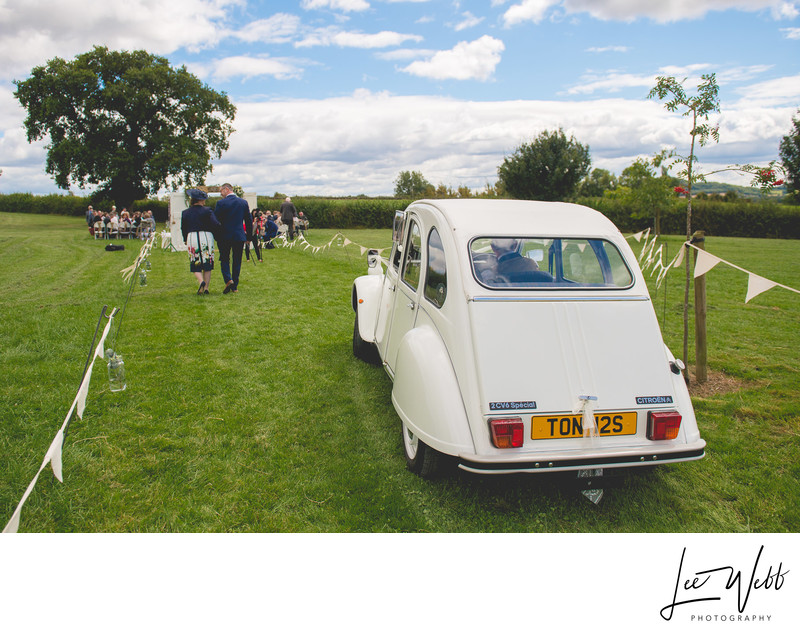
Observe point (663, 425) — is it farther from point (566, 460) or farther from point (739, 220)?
point (739, 220)

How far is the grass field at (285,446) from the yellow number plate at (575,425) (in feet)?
2.10

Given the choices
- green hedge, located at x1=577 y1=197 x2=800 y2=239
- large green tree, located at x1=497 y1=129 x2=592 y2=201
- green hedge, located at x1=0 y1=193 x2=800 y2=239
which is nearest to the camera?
green hedge, located at x1=577 y1=197 x2=800 y2=239

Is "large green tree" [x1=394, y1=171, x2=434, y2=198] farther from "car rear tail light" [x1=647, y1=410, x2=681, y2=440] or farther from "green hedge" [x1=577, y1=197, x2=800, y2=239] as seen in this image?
"car rear tail light" [x1=647, y1=410, x2=681, y2=440]

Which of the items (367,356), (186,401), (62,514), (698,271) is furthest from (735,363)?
(62,514)

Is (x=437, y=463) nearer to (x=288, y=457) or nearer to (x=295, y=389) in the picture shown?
(x=288, y=457)

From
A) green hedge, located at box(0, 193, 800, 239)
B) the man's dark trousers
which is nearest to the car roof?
the man's dark trousers

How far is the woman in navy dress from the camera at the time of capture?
9.98 m

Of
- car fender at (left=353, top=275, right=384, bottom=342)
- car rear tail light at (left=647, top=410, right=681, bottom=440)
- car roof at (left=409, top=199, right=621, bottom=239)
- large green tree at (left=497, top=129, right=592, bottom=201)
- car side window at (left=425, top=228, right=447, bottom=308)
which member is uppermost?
large green tree at (left=497, top=129, right=592, bottom=201)

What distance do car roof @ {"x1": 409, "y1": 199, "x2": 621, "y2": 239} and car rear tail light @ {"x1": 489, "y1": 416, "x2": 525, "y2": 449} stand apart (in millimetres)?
1438

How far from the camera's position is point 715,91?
18.5 ft

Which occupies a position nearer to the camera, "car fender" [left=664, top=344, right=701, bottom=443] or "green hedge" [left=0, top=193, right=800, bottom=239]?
"car fender" [left=664, top=344, right=701, bottom=443]

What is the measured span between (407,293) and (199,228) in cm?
672
